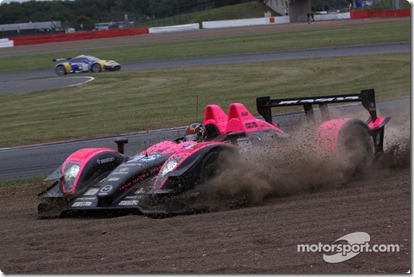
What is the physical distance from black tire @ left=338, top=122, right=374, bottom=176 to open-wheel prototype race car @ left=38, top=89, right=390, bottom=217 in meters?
0.01

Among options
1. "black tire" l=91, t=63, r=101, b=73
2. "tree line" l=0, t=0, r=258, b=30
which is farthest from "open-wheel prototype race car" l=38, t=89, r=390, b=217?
"tree line" l=0, t=0, r=258, b=30

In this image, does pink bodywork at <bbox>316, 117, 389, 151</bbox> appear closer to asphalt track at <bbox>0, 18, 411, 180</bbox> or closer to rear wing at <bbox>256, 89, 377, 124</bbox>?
rear wing at <bbox>256, 89, 377, 124</bbox>

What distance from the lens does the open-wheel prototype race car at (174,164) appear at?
332 inches

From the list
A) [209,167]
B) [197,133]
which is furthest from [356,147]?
[209,167]

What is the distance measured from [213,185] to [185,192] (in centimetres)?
39

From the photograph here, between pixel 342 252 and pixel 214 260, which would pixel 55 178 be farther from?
pixel 342 252

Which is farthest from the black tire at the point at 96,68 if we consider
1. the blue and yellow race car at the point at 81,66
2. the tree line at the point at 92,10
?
the tree line at the point at 92,10

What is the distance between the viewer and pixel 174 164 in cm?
859

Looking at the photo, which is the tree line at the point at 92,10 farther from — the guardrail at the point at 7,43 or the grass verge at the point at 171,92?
the grass verge at the point at 171,92

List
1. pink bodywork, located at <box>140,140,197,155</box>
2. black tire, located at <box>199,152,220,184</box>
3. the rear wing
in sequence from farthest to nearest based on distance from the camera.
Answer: the rear wing, pink bodywork, located at <box>140,140,197,155</box>, black tire, located at <box>199,152,220,184</box>

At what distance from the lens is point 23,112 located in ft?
76.9

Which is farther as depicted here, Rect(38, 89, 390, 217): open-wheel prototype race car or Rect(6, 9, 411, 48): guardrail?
Rect(6, 9, 411, 48): guardrail

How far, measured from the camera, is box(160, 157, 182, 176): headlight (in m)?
8.58

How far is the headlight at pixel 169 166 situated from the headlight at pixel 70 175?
56.2 inches
